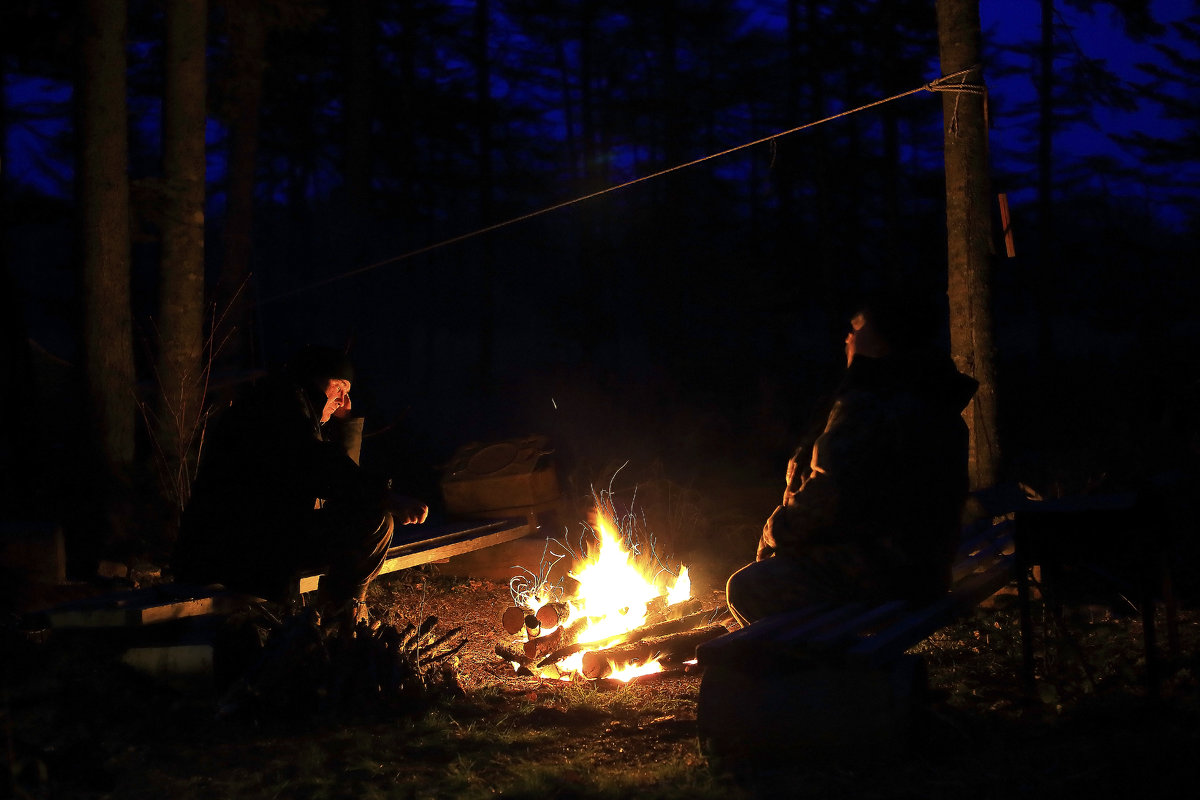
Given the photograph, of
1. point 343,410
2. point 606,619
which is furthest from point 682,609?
point 343,410

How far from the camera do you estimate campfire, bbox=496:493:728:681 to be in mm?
5277

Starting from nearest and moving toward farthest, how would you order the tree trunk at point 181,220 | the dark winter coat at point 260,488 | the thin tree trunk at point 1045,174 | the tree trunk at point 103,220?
the dark winter coat at point 260,488 → the tree trunk at point 103,220 → the tree trunk at point 181,220 → the thin tree trunk at point 1045,174

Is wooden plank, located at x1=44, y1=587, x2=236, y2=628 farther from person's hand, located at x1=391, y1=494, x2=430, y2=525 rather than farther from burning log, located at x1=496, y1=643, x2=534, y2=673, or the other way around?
burning log, located at x1=496, y1=643, x2=534, y2=673

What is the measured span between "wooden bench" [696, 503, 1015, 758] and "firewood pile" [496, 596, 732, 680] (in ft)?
5.49

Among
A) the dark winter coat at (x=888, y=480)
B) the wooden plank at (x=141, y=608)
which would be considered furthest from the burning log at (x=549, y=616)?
the dark winter coat at (x=888, y=480)

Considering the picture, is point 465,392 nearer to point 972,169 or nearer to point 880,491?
point 972,169

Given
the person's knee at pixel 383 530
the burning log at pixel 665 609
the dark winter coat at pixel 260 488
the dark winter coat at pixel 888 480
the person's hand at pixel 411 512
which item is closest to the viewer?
the dark winter coat at pixel 888 480

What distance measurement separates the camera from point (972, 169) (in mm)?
6898

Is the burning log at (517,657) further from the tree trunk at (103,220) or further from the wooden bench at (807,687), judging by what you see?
the tree trunk at (103,220)

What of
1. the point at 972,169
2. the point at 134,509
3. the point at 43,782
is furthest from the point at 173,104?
the point at 43,782

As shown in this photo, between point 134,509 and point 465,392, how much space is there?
626 inches

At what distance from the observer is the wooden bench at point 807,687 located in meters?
3.36

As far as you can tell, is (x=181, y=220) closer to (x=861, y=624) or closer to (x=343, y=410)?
(x=343, y=410)

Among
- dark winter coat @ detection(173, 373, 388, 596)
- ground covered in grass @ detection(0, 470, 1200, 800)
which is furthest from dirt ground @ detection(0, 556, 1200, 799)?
dark winter coat @ detection(173, 373, 388, 596)
